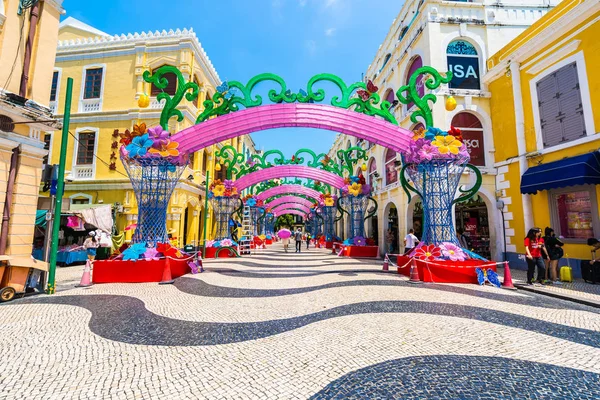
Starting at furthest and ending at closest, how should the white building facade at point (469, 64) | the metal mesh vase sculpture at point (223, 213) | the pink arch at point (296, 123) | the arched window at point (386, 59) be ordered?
the arched window at point (386, 59) < the metal mesh vase sculpture at point (223, 213) < the white building facade at point (469, 64) < the pink arch at point (296, 123)

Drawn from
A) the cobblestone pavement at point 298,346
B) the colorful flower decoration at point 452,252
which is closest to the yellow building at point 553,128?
the colorful flower decoration at point 452,252

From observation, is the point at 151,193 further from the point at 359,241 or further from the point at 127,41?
the point at 127,41

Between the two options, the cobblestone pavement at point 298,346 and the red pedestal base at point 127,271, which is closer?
the cobblestone pavement at point 298,346

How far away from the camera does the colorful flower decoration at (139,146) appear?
8.77 metres

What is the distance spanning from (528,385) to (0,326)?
679 cm

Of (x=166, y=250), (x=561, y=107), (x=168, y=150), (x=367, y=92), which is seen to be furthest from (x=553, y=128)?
(x=166, y=250)

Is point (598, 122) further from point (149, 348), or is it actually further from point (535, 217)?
point (149, 348)

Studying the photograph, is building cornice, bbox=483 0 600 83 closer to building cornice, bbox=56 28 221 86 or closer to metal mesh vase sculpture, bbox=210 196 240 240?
metal mesh vase sculpture, bbox=210 196 240 240

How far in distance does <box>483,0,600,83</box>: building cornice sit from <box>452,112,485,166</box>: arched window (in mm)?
1925

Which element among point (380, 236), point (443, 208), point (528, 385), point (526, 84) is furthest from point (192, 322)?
point (380, 236)

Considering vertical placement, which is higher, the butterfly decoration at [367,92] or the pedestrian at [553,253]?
the butterfly decoration at [367,92]

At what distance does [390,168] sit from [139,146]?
13370 millimetres

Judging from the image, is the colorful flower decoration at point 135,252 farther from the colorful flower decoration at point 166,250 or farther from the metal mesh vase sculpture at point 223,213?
the metal mesh vase sculpture at point 223,213

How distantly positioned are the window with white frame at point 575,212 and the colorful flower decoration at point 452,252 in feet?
14.0
